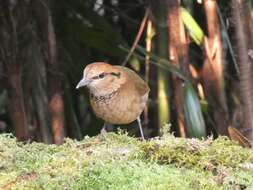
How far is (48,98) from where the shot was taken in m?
4.58

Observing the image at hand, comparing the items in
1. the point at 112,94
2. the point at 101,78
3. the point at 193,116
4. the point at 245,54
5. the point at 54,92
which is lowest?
the point at 193,116

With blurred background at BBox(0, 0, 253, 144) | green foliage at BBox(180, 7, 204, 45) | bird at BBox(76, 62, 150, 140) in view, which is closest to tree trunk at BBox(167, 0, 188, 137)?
blurred background at BBox(0, 0, 253, 144)

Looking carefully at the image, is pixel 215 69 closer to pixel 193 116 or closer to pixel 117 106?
pixel 193 116

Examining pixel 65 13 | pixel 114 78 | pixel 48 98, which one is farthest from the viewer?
pixel 65 13

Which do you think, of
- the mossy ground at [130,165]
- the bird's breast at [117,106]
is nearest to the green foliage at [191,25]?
the bird's breast at [117,106]

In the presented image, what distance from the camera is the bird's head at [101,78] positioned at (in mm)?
3441

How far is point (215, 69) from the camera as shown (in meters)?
4.38

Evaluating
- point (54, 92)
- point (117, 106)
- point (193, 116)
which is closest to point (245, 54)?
point (117, 106)

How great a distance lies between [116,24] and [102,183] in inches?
136

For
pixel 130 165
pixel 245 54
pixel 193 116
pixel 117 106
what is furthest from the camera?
pixel 193 116

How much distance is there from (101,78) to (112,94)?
0.40ft

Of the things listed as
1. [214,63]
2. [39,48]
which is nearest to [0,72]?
[39,48]

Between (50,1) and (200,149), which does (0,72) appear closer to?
(50,1)

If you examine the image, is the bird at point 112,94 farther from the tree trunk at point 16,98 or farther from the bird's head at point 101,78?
the tree trunk at point 16,98
